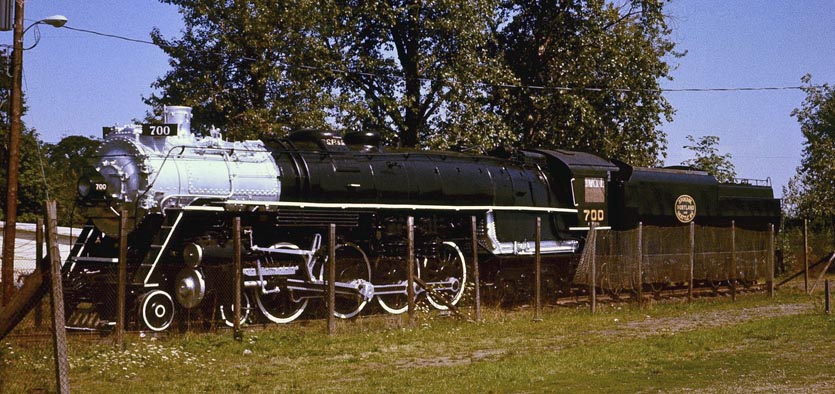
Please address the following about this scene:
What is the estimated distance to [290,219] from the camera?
1855 centimetres

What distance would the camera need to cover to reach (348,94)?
33469mm

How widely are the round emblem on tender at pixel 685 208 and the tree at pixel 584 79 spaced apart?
9641 millimetres

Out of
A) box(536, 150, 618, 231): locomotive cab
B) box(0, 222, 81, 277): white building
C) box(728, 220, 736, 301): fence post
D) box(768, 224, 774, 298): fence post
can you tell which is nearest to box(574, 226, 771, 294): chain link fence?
→ box(728, 220, 736, 301): fence post

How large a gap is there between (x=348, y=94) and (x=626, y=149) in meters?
11.8

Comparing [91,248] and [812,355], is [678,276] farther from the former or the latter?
[91,248]

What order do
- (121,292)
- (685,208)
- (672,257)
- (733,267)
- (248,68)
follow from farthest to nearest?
(248,68) → (685,208) → (733,267) → (672,257) → (121,292)

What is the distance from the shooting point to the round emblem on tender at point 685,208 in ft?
91.2

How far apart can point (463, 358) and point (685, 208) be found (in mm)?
15006

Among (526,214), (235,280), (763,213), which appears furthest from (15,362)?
(763,213)

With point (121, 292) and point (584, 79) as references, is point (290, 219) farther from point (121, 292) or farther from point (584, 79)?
point (584, 79)

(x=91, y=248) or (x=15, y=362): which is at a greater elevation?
(x=91, y=248)

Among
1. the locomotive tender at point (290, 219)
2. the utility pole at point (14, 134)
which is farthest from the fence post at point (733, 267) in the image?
the utility pole at point (14, 134)

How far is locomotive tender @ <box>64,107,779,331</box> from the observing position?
56.4 feet

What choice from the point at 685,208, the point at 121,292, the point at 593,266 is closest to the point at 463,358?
the point at 121,292
